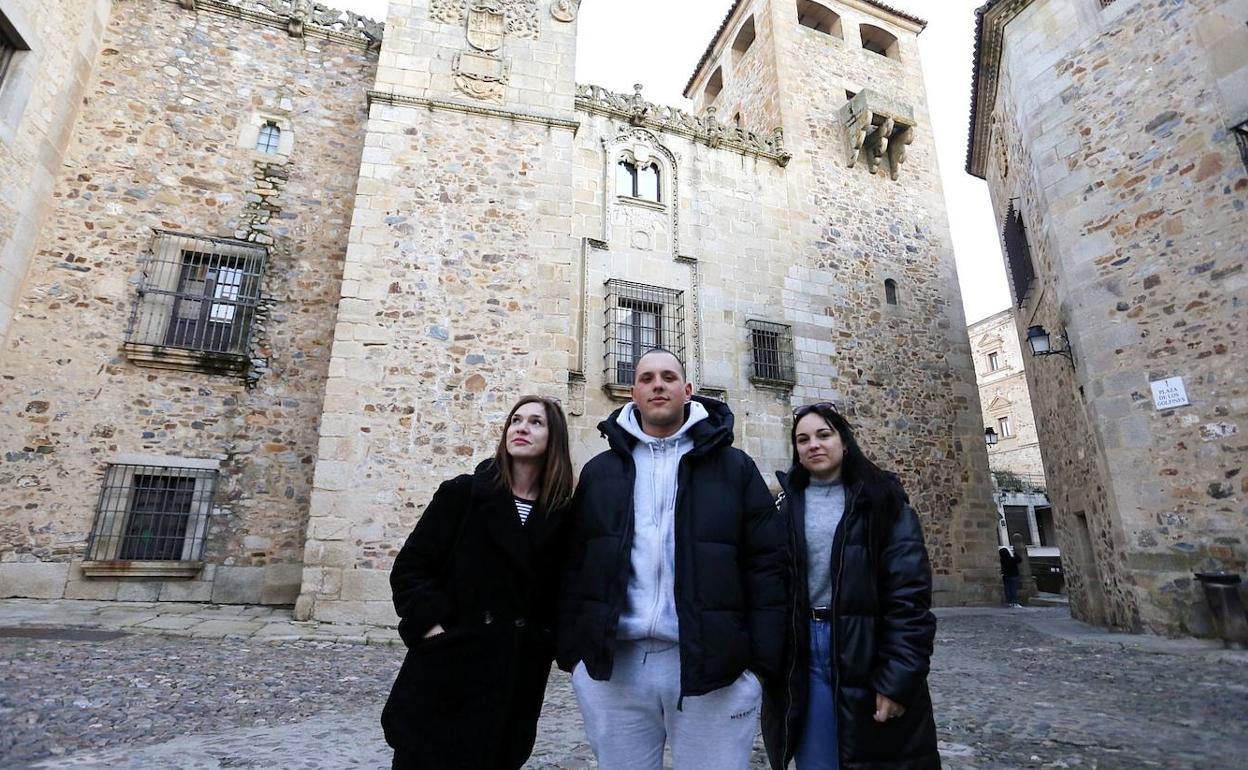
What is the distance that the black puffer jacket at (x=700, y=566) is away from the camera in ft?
5.38

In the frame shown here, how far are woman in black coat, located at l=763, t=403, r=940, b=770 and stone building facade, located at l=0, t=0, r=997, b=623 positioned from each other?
5.46 metres

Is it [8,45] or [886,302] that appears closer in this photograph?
[8,45]

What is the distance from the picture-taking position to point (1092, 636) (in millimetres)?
6504

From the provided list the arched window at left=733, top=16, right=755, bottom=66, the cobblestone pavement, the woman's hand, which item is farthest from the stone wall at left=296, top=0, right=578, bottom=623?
the arched window at left=733, top=16, right=755, bottom=66

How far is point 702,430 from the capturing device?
194cm

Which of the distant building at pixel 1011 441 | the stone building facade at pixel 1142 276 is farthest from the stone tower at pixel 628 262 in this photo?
the distant building at pixel 1011 441

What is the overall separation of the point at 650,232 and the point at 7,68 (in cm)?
857

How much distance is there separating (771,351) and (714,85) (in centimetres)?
944

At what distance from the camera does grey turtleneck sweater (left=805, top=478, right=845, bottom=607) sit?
2.05 meters

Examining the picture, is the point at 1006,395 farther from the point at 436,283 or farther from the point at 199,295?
the point at 199,295

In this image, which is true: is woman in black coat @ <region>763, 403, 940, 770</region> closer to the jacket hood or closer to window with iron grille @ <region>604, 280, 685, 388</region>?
the jacket hood

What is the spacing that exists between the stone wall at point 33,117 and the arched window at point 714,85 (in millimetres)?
12821

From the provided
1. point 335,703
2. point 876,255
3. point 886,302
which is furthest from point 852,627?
point 876,255

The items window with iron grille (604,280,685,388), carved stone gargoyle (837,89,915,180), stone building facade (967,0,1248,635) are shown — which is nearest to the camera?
stone building facade (967,0,1248,635)
